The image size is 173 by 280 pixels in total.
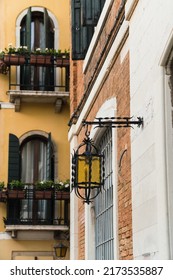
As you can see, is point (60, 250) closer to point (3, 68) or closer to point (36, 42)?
point (3, 68)

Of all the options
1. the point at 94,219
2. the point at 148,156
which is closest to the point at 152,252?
the point at 148,156

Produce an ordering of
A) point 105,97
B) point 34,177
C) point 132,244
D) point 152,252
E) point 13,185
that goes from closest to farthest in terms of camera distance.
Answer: point 152,252 → point 132,244 → point 105,97 → point 13,185 → point 34,177

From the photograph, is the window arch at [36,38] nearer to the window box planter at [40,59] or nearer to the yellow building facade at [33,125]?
the yellow building facade at [33,125]

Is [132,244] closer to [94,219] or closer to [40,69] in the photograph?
[94,219]

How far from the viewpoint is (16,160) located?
18094 millimetres

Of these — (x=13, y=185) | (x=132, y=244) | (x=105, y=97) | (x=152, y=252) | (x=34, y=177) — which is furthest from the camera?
(x=34, y=177)

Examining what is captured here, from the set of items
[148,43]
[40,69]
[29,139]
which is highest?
[40,69]

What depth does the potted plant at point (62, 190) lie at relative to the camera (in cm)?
1711

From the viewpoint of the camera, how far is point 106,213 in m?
11.0

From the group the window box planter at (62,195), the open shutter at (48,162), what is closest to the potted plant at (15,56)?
the open shutter at (48,162)

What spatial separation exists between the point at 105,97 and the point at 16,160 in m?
7.63

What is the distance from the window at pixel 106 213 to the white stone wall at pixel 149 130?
2.34 metres

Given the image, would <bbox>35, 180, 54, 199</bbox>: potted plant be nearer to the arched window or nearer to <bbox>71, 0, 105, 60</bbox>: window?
the arched window

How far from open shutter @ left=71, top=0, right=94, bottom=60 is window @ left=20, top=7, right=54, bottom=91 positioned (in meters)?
5.49
